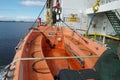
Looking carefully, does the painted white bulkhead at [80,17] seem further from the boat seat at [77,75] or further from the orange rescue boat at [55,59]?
the boat seat at [77,75]

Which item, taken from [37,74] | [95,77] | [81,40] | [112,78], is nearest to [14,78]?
[37,74]

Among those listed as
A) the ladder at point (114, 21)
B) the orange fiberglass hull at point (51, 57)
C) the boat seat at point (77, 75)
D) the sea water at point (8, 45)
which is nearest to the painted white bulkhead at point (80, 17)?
the ladder at point (114, 21)

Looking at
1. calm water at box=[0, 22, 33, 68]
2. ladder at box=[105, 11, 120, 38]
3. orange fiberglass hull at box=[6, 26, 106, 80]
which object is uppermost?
ladder at box=[105, 11, 120, 38]

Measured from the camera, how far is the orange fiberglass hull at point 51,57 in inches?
96.3

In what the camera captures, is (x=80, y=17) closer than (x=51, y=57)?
No

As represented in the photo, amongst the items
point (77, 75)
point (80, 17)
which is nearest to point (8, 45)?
point (80, 17)

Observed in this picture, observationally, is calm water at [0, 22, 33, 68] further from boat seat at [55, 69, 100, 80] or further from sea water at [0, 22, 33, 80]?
boat seat at [55, 69, 100, 80]

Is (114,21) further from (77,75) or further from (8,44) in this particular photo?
(8,44)

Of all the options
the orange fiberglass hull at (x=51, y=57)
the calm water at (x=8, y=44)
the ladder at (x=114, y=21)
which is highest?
the ladder at (x=114, y=21)

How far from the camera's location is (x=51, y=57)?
3.04 metres

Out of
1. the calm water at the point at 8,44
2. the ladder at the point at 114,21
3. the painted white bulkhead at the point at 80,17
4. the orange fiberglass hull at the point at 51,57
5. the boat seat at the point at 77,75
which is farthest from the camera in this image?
the calm water at the point at 8,44

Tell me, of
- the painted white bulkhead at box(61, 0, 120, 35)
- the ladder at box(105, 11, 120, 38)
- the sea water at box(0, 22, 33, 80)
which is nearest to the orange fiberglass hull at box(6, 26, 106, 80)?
the sea water at box(0, 22, 33, 80)

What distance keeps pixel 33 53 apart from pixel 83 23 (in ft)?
26.0

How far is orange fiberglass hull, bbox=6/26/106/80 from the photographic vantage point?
2.45 meters
